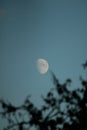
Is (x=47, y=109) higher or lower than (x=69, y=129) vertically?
higher

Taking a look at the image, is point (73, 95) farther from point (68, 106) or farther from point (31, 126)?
point (31, 126)

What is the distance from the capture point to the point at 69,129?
68.5ft

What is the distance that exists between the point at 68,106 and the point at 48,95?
5.35 ft

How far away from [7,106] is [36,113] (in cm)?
213

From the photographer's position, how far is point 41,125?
20.6 m

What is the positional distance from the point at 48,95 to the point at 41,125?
2.26 metres

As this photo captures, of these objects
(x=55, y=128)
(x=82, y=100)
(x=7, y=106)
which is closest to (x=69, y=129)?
(x=55, y=128)

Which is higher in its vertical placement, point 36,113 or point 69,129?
point 36,113

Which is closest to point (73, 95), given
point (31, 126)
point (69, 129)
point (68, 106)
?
point (68, 106)

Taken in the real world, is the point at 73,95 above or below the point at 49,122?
above

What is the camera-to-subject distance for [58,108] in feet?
70.1

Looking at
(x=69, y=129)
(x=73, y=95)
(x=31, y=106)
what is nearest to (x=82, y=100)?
(x=73, y=95)

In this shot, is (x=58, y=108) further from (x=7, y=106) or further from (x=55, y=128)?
(x=7, y=106)

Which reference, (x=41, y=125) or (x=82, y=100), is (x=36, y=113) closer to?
(x=41, y=125)
